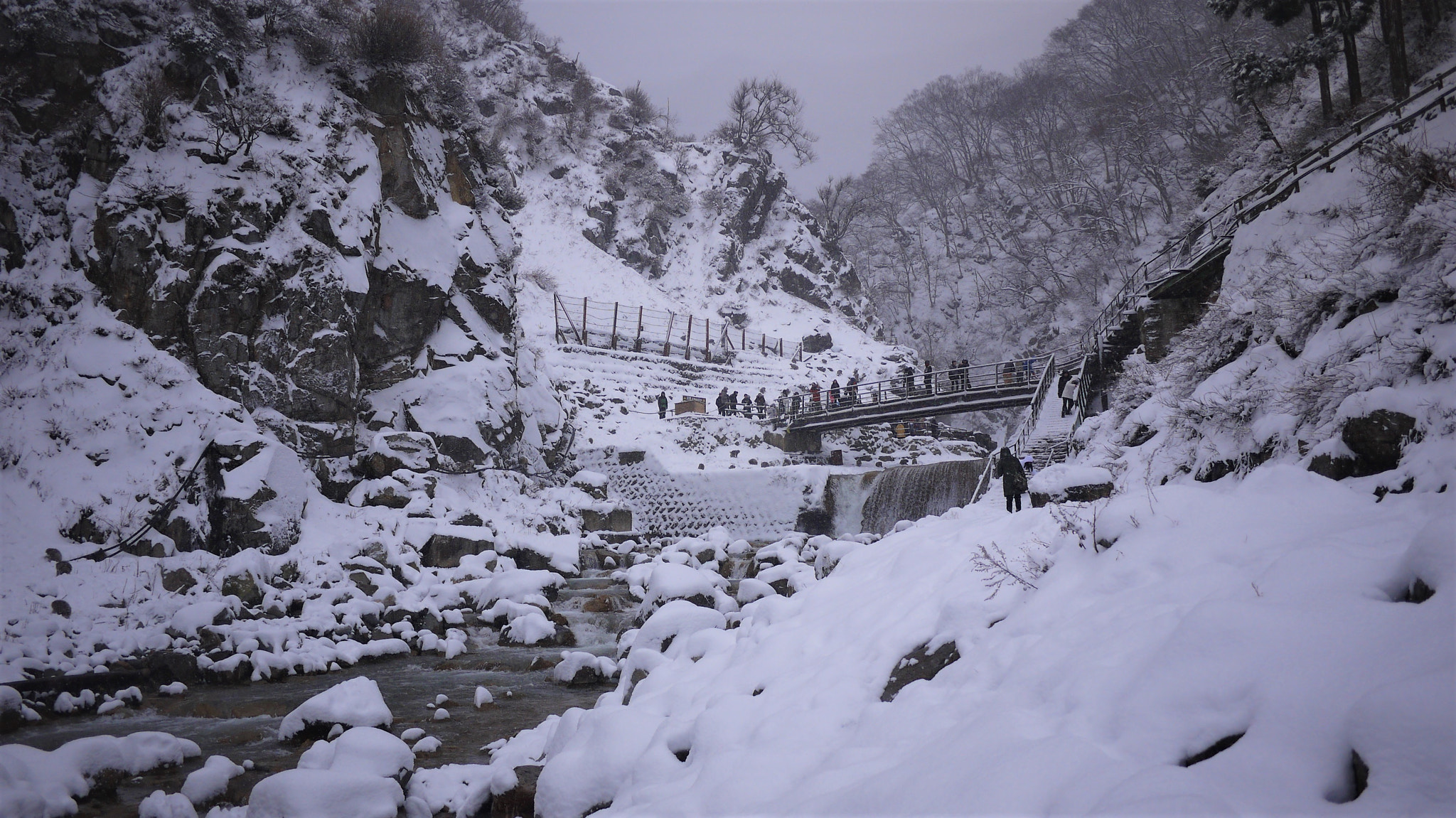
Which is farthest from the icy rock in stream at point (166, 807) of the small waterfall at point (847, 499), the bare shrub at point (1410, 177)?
the small waterfall at point (847, 499)

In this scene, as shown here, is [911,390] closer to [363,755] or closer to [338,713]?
[338,713]

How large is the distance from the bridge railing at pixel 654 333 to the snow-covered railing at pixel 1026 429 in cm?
1976

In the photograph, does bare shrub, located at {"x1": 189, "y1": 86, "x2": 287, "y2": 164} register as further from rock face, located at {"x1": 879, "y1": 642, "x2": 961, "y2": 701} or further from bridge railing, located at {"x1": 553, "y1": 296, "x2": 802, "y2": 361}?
rock face, located at {"x1": 879, "y1": 642, "x2": 961, "y2": 701}

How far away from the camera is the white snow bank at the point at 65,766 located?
211 inches

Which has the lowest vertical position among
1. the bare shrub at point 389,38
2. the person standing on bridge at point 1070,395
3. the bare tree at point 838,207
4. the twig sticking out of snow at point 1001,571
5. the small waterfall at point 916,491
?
the twig sticking out of snow at point 1001,571

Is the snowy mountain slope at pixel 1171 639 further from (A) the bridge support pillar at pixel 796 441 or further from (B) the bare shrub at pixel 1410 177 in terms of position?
(A) the bridge support pillar at pixel 796 441

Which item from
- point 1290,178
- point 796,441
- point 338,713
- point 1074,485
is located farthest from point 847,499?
point 338,713

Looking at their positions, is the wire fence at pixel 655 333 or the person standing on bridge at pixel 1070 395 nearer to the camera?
the person standing on bridge at pixel 1070 395

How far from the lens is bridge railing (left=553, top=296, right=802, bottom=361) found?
→ 35.9 meters

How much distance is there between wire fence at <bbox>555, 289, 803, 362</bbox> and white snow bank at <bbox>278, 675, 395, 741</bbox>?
27.2m

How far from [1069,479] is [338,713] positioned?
8.60 meters

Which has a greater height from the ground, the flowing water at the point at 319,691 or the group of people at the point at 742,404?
the group of people at the point at 742,404

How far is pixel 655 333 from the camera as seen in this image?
38406mm

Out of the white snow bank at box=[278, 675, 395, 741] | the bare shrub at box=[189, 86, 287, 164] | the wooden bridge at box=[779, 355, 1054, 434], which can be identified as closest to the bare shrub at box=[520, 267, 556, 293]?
the wooden bridge at box=[779, 355, 1054, 434]
